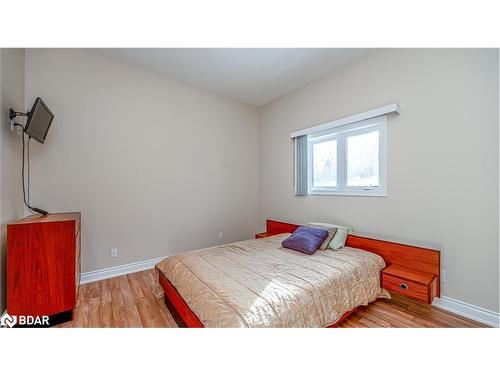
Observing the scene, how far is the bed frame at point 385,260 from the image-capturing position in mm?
1591

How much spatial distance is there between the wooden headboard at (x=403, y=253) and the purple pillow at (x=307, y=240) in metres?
0.41

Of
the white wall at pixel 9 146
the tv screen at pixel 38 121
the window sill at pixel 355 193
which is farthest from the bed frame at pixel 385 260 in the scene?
the tv screen at pixel 38 121

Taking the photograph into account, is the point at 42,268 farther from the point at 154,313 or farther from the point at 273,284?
the point at 273,284

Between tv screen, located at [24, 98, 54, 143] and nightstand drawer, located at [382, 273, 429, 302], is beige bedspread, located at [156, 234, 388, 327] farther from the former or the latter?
tv screen, located at [24, 98, 54, 143]

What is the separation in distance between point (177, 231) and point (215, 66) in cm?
247

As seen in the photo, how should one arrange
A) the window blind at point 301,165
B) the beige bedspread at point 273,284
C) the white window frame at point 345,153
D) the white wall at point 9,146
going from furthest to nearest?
the window blind at point 301,165 < the white window frame at point 345,153 < the white wall at point 9,146 < the beige bedspread at point 273,284

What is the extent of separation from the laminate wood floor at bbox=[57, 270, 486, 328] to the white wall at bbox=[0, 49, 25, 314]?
2.05 ft

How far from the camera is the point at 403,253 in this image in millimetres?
2078

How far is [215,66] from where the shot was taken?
276 cm

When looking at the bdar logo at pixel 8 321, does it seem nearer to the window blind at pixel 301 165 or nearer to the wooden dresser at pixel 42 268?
the wooden dresser at pixel 42 268

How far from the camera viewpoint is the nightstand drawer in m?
1.68

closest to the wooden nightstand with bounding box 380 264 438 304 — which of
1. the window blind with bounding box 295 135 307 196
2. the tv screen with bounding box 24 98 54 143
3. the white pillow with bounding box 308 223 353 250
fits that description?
the white pillow with bounding box 308 223 353 250

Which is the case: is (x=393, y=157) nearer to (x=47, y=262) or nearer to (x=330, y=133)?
(x=330, y=133)
